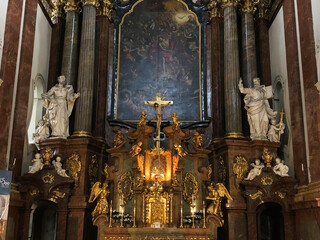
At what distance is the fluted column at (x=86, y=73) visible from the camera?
15.6 meters

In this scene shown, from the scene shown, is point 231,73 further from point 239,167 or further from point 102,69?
point 102,69

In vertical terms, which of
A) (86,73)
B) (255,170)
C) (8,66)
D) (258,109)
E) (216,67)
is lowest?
(255,170)

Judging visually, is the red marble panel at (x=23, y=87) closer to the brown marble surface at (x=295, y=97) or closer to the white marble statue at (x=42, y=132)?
the white marble statue at (x=42, y=132)

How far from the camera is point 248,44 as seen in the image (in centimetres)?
1673

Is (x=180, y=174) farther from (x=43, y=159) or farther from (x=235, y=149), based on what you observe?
(x=43, y=159)

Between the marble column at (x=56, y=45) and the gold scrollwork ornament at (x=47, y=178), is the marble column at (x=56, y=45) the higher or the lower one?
the higher one

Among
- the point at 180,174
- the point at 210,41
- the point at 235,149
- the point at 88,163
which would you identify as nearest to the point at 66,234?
the point at 88,163

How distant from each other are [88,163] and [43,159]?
4.90 ft

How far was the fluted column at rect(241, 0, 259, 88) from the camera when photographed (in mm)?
16375

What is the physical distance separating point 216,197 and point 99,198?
12.0 ft

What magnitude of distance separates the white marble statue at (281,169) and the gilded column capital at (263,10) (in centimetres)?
649

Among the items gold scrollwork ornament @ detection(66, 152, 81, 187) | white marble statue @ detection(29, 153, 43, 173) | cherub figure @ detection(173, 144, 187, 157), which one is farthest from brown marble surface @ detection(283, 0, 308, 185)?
white marble statue @ detection(29, 153, 43, 173)

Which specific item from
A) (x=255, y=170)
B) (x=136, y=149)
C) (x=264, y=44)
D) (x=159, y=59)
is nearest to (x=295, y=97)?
(x=255, y=170)

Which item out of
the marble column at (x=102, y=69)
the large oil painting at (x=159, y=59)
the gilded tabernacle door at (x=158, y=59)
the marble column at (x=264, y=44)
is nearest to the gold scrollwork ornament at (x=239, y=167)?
the gilded tabernacle door at (x=158, y=59)
